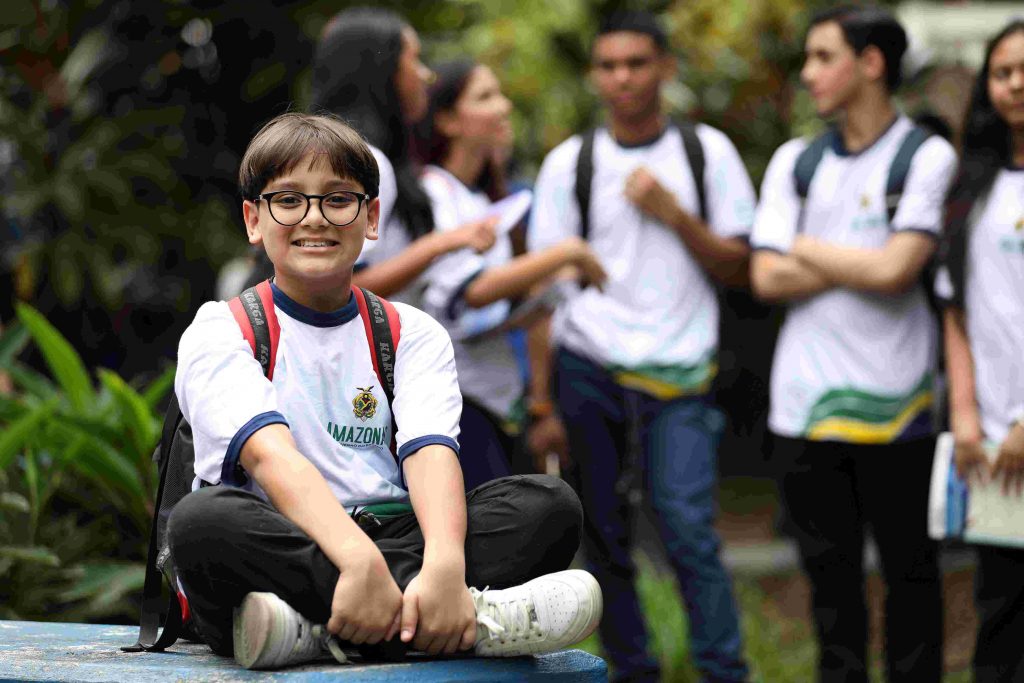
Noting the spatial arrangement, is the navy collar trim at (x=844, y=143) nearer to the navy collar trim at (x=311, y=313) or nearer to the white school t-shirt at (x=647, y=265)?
the white school t-shirt at (x=647, y=265)

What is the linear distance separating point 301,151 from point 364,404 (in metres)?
0.52

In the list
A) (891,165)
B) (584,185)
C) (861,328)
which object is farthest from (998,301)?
(584,185)

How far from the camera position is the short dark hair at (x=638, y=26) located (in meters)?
4.83

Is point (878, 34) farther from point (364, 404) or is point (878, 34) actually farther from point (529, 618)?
point (529, 618)

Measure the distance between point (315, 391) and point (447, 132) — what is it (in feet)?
6.99

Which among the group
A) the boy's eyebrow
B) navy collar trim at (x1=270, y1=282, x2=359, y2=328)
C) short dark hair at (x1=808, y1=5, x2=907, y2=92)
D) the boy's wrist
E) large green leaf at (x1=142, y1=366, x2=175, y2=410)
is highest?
short dark hair at (x1=808, y1=5, x2=907, y2=92)

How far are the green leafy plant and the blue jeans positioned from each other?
145cm

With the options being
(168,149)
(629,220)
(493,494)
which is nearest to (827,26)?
(629,220)

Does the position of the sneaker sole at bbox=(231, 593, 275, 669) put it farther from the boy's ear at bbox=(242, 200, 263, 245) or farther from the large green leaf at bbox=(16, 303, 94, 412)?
the large green leaf at bbox=(16, 303, 94, 412)

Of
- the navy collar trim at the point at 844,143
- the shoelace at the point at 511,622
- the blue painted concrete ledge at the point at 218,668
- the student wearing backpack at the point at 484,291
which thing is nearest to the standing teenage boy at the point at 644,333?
the student wearing backpack at the point at 484,291

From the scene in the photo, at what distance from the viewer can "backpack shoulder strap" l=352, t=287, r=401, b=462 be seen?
9.77ft

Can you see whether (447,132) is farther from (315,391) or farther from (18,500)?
(315,391)

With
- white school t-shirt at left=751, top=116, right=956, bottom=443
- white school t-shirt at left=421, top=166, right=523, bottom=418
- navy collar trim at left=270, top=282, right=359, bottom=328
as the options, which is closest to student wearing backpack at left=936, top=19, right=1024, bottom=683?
white school t-shirt at left=751, top=116, right=956, bottom=443

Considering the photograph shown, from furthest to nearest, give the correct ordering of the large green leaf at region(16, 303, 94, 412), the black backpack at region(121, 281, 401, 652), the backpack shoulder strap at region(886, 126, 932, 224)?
the large green leaf at region(16, 303, 94, 412) → the backpack shoulder strap at region(886, 126, 932, 224) → the black backpack at region(121, 281, 401, 652)
